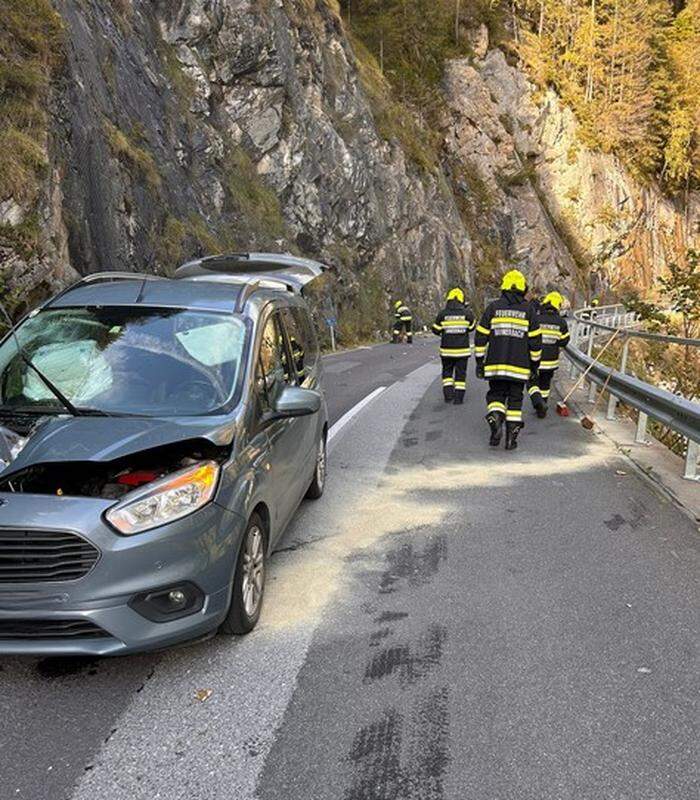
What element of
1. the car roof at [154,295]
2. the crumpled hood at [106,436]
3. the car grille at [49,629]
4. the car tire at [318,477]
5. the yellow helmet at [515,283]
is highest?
the yellow helmet at [515,283]

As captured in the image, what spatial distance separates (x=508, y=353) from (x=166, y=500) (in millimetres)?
5785

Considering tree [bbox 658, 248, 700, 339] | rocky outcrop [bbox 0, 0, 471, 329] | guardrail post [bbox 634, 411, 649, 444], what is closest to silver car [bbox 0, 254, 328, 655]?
guardrail post [bbox 634, 411, 649, 444]

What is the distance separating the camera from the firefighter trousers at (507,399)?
8.16 meters

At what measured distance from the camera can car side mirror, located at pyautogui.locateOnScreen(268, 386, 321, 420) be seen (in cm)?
415

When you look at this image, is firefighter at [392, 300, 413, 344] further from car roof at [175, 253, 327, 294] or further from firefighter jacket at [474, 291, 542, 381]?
firefighter jacket at [474, 291, 542, 381]

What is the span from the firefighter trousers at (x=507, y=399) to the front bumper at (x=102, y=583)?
5695 millimetres

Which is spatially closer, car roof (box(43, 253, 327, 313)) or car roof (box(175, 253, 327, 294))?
car roof (box(43, 253, 327, 313))

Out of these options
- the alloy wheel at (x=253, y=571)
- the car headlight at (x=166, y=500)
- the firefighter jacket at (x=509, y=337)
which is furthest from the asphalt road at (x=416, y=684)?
the firefighter jacket at (x=509, y=337)

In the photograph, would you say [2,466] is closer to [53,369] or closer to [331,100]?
[53,369]

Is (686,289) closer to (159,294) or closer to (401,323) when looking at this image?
(159,294)

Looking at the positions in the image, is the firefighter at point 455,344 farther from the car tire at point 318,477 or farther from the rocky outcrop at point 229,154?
the rocky outcrop at point 229,154

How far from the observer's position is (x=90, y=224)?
13.4 metres

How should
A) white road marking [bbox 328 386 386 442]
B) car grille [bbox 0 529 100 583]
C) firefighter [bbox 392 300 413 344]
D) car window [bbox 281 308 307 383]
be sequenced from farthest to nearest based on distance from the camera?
1. firefighter [bbox 392 300 413 344]
2. white road marking [bbox 328 386 386 442]
3. car window [bbox 281 308 307 383]
4. car grille [bbox 0 529 100 583]

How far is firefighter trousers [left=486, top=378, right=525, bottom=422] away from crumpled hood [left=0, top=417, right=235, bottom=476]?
516cm
